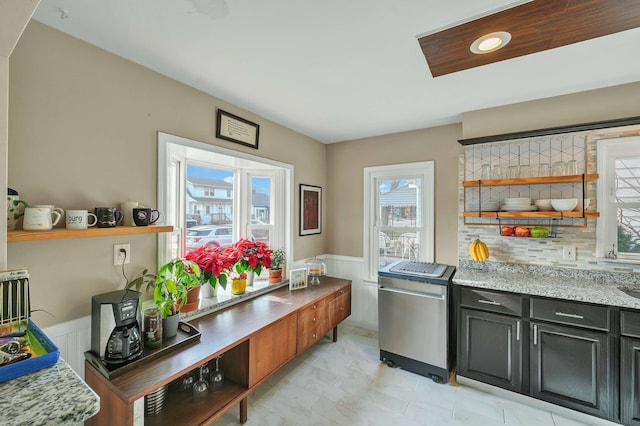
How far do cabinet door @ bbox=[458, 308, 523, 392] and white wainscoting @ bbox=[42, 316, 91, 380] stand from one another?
8.64 feet

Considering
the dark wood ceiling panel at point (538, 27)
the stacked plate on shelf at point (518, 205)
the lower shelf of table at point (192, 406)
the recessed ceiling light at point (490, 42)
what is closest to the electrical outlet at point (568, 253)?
the stacked plate on shelf at point (518, 205)

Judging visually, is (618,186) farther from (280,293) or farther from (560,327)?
(280,293)

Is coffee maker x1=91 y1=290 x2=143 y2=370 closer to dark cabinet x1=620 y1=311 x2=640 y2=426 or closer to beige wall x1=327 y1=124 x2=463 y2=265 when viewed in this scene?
beige wall x1=327 y1=124 x2=463 y2=265

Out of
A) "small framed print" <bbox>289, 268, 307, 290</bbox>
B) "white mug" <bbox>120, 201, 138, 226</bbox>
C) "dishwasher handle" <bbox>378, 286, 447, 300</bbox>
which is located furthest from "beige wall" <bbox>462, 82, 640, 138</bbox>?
"white mug" <bbox>120, 201, 138, 226</bbox>

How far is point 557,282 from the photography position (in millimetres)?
2201

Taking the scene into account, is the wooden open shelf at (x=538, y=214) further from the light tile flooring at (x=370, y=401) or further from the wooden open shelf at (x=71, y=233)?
the wooden open shelf at (x=71, y=233)

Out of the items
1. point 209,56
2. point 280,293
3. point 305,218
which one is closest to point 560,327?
point 280,293

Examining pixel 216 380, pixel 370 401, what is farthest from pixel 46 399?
pixel 370 401

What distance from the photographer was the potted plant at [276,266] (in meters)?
2.95

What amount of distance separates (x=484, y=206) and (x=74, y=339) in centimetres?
312

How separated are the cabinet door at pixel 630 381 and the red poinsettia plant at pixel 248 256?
265cm

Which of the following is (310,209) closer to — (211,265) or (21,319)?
(211,265)

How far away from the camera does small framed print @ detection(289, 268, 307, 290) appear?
2.87 metres

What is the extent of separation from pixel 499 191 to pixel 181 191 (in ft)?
9.57
